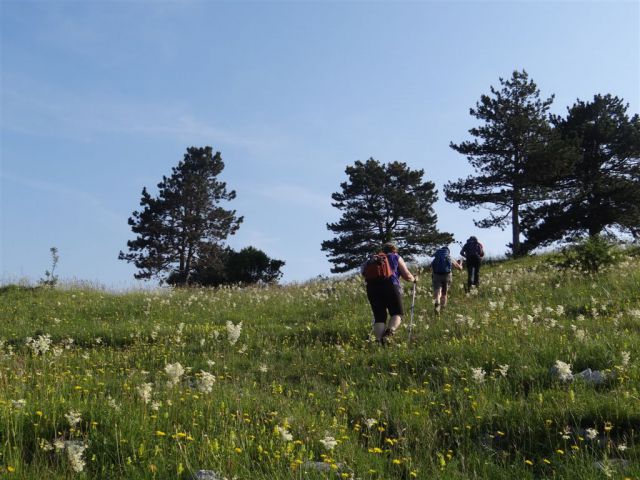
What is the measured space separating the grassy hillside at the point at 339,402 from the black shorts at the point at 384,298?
556 millimetres

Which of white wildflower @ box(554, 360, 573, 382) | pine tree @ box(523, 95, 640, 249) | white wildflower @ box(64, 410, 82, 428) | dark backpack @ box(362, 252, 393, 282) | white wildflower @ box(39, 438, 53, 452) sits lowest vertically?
white wildflower @ box(39, 438, 53, 452)

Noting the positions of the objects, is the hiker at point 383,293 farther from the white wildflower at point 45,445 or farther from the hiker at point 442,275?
the white wildflower at point 45,445

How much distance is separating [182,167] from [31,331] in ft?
116

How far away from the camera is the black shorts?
9.74 meters

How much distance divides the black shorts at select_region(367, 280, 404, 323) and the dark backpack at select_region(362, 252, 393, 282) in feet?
0.52

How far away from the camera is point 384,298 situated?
9828mm

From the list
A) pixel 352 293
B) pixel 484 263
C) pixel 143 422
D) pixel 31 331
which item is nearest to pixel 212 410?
pixel 143 422

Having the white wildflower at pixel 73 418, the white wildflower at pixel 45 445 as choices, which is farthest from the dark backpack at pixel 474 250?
the white wildflower at pixel 45 445

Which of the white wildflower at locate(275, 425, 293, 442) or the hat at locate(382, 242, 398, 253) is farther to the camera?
the hat at locate(382, 242, 398, 253)

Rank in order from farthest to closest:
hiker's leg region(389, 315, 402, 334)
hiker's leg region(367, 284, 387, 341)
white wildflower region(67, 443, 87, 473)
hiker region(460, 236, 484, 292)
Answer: hiker region(460, 236, 484, 292)
hiker's leg region(367, 284, 387, 341)
hiker's leg region(389, 315, 402, 334)
white wildflower region(67, 443, 87, 473)

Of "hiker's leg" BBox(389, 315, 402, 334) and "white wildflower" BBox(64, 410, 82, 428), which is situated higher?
"hiker's leg" BBox(389, 315, 402, 334)

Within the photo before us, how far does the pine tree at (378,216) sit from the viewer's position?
1662 inches

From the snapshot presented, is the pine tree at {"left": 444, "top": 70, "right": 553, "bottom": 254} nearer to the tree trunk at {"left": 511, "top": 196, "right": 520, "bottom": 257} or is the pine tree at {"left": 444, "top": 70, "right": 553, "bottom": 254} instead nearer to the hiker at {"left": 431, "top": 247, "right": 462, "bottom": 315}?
the tree trunk at {"left": 511, "top": 196, "right": 520, "bottom": 257}

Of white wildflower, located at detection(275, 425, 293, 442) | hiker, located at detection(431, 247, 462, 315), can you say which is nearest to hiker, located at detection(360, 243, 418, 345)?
hiker, located at detection(431, 247, 462, 315)
